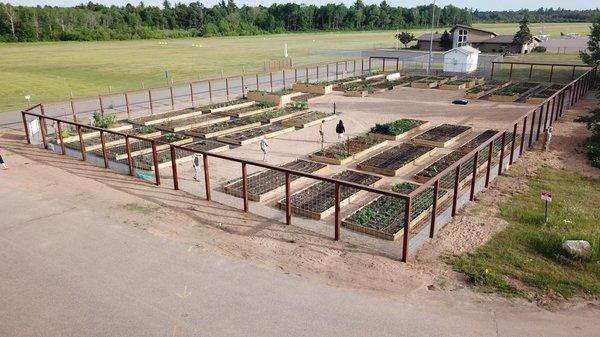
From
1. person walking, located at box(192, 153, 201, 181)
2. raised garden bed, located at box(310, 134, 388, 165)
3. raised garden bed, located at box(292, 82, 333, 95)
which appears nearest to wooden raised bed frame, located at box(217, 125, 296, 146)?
raised garden bed, located at box(310, 134, 388, 165)

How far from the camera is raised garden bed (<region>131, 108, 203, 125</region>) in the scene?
23844 mm

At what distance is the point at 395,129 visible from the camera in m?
21.0

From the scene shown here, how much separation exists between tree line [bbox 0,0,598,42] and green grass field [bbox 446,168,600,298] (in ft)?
342

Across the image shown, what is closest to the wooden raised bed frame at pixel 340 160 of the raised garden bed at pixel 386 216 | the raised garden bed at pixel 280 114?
the raised garden bed at pixel 386 216

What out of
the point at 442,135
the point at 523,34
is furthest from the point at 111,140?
Result: the point at 523,34

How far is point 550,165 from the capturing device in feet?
53.0

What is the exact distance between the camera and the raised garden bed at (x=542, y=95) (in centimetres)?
2939

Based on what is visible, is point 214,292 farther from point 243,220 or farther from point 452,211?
point 452,211

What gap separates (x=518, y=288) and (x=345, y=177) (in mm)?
7519

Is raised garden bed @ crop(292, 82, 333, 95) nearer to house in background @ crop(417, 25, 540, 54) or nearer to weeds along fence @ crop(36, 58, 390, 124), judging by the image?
weeds along fence @ crop(36, 58, 390, 124)

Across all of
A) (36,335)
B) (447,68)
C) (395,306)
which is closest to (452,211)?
(395,306)

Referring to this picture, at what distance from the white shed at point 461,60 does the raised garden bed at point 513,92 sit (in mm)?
8810

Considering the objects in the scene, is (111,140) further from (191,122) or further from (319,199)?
(319,199)

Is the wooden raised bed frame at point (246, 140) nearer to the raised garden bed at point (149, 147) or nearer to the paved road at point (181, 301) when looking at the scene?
the raised garden bed at point (149, 147)
